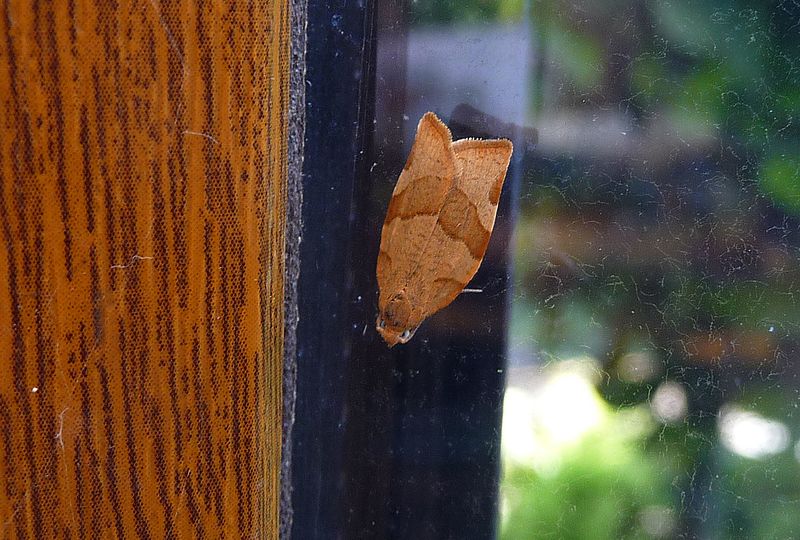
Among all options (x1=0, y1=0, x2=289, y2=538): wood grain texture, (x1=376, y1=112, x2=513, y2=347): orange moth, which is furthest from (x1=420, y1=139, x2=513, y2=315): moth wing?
(x1=0, y1=0, x2=289, y2=538): wood grain texture

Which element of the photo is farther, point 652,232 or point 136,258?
point 652,232

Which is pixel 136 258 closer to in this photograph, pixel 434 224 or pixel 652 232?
pixel 434 224

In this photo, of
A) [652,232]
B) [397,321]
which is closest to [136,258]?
[397,321]

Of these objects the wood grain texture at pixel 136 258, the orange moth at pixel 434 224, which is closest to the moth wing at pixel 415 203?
the orange moth at pixel 434 224

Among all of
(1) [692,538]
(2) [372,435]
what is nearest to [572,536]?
(1) [692,538]

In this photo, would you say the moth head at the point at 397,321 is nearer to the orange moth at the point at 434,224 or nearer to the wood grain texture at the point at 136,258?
the orange moth at the point at 434,224

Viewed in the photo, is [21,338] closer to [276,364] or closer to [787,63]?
[276,364]

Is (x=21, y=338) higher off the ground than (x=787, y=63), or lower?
lower
